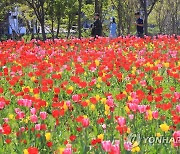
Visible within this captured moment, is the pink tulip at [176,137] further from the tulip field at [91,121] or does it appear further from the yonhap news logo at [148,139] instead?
the yonhap news logo at [148,139]

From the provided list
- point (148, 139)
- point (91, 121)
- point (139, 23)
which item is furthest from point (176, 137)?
point (139, 23)

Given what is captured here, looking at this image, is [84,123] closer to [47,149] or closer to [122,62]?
[47,149]

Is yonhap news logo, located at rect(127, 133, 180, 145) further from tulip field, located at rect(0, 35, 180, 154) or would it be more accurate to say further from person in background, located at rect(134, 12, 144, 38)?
person in background, located at rect(134, 12, 144, 38)

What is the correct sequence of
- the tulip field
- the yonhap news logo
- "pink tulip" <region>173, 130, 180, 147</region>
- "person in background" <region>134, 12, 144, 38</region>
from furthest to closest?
"person in background" <region>134, 12, 144, 38</region> < the yonhap news logo < the tulip field < "pink tulip" <region>173, 130, 180, 147</region>

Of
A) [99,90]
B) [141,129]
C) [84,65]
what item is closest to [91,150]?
[141,129]

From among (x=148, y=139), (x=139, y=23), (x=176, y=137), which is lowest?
(x=148, y=139)

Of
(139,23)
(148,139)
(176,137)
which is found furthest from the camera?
(139,23)

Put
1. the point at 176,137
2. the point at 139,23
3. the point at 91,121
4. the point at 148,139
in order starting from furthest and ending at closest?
the point at 139,23, the point at 91,121, the point at 148,139, the point at 176,137

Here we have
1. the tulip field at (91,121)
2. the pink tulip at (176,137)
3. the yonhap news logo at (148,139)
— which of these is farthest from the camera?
the yonhap news logo at (148,139)

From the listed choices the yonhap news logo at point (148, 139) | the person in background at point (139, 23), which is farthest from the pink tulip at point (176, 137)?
the person in background at point (139, 23)

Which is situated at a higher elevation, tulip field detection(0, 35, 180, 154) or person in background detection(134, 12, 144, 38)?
person in background detection(134, 12, 144, 38)

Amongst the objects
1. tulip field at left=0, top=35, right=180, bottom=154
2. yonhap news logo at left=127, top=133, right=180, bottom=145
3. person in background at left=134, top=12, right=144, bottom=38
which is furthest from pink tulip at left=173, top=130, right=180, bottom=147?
person in background at left=134, top=12, right=144, bottom=38

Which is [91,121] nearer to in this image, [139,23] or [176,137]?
[176,137]

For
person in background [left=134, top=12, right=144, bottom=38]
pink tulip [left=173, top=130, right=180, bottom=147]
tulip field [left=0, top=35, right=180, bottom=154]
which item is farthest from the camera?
person in background [left=134, top=12, right=144, bottom=38]
